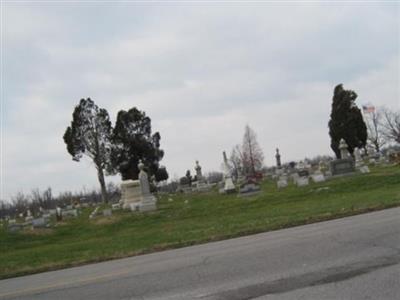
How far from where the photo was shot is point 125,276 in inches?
357

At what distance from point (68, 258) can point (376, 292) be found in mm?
9932

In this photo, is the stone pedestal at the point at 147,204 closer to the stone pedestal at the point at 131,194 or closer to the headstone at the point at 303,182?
the stone pedestal at the point at 131,194

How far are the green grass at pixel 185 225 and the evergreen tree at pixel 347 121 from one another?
2443cm

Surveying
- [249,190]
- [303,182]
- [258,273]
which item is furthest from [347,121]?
[258,273]

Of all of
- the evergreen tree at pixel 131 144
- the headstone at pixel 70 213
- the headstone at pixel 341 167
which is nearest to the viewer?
the headstone at pixel 341 167

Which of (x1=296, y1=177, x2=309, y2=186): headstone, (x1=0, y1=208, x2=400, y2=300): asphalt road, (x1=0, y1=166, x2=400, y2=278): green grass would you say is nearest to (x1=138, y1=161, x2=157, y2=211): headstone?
(x1=0, y1=166, x2=400, y2=278): green grass

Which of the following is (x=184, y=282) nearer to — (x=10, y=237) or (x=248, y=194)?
(x=10, y=237)

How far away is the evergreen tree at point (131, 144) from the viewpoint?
55.9 m

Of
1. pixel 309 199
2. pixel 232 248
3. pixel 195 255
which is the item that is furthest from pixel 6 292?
pixel 309 199

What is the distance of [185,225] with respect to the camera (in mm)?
19875

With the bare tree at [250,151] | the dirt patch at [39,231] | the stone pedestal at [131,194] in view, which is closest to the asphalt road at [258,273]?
the dirt patch at [39,231]

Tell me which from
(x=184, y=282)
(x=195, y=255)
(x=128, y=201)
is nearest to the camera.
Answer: (x=184, y=282)

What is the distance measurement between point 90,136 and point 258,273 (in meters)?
49.5

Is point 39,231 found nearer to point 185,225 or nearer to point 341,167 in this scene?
point 185,225
